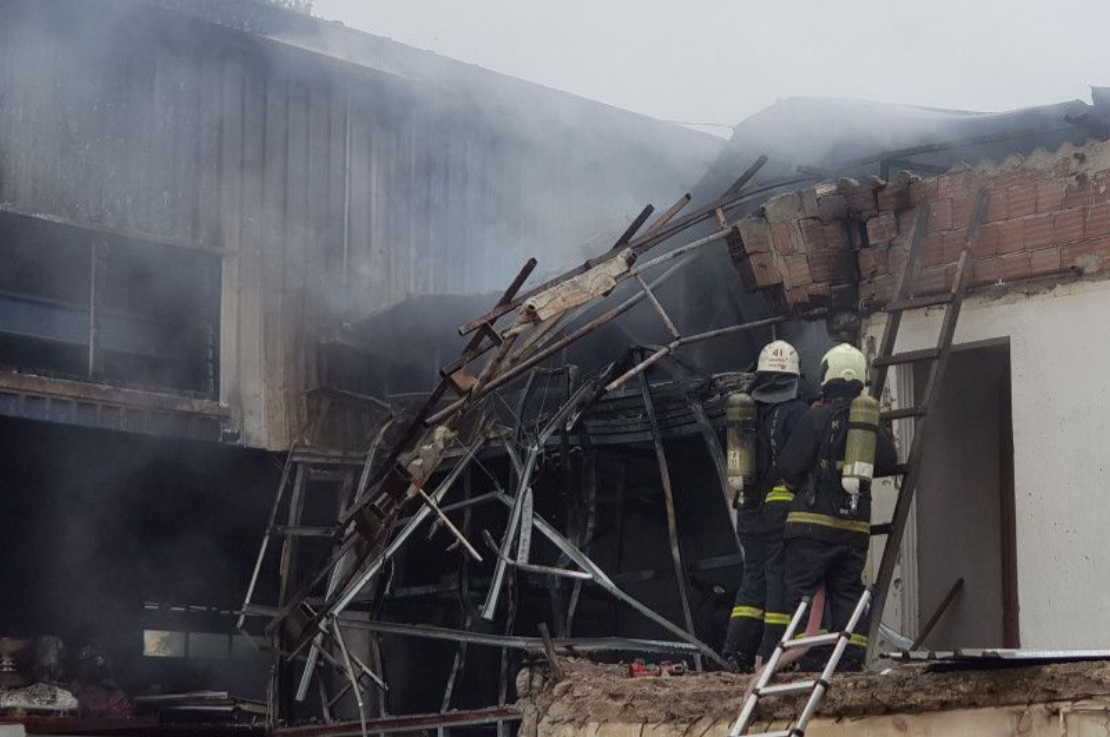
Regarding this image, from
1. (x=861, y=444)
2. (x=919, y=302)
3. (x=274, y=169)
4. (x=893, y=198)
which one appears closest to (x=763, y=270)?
(x=893, y=198)

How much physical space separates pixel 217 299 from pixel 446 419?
12.1 ft

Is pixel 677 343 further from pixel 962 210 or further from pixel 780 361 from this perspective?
pixel 962 210

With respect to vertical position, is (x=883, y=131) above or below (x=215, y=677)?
above

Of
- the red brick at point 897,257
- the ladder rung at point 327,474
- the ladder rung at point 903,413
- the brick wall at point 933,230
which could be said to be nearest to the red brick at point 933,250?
the brick wall at point 933,230

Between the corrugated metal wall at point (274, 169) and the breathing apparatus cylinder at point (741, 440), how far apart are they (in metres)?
5.36

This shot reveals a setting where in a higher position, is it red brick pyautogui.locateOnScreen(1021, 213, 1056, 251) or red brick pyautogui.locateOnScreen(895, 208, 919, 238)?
red brick pyautogui.locateOnScreen(895, 208, 919, 238)

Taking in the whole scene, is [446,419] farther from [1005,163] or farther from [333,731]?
[1005,163]

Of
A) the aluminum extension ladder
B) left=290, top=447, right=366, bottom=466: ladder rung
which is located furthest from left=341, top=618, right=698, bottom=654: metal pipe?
the aluminum extension ladder

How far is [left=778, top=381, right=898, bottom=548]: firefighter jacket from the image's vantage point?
8.28 meters

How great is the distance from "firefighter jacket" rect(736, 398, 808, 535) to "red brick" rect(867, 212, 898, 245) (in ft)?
4.11

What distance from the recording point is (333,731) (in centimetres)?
1051

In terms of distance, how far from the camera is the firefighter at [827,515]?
325 inches

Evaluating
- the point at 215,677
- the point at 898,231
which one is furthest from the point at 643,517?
the point at 215,677

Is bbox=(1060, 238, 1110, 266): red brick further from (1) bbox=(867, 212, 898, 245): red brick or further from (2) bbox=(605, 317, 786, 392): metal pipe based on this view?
(2) bbox=(605, 317, 786, 392): metal pipe
